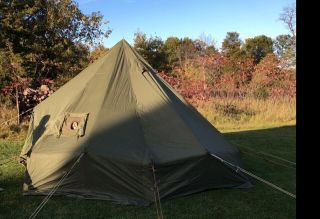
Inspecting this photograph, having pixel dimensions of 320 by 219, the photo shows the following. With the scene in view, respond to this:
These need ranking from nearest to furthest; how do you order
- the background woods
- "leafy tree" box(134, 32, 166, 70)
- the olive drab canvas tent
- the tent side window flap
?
the olive drab canvas tent, the tent side window flap, the background woods, "leafy tree" box(134, 32, 166, 70)

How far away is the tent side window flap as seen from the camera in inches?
230

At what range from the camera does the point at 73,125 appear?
5.98 m

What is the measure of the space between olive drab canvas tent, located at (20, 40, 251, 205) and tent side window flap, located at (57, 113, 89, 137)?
0.05 ft

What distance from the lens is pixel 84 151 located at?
5.51 m

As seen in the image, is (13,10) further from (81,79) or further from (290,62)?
(290,62)

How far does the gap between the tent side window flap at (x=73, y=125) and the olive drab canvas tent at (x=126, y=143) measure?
0.01 metres

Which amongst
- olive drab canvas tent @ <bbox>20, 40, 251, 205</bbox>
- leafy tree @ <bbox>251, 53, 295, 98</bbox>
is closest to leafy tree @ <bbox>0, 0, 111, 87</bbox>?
leafy tree @ <bbox>251, 53, 295, 98</bbox>

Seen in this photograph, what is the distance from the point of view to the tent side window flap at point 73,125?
585 centimetres

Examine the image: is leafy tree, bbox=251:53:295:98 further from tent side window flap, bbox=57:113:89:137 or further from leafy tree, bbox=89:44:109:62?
tent side window flap, bbox=57:113:89:137

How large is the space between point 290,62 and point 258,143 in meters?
8.34

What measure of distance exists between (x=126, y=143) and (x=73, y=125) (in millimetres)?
898

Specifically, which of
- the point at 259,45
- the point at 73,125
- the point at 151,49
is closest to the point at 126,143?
the point at 73,125

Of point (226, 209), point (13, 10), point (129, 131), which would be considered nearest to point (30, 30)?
point (13, 10)

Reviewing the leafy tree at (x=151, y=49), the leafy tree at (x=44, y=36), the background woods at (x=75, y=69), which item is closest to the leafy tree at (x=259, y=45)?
the leafy tree at (x=151, y=49)
